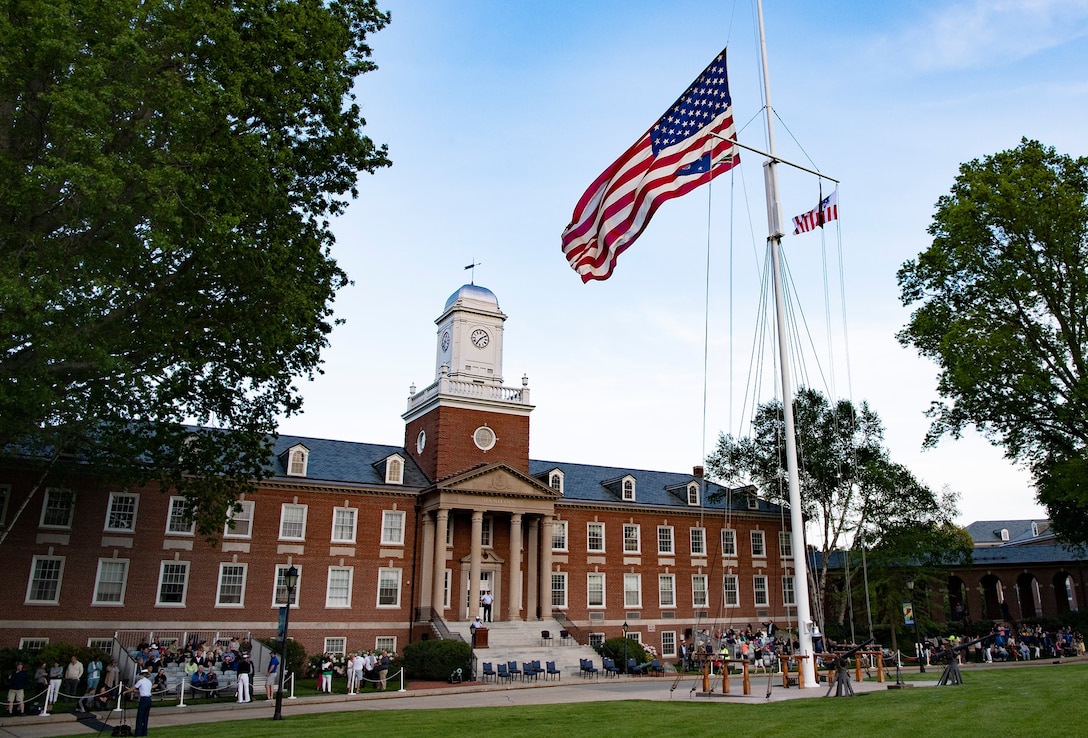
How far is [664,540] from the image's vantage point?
50406 millimetres

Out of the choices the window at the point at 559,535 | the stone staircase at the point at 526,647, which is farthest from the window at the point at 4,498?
the window at the point at 559,535

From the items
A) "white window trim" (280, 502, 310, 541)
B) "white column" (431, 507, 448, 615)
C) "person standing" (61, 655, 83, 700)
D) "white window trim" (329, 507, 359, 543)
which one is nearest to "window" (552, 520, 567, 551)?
"white column" (431, 507, 448, 615)

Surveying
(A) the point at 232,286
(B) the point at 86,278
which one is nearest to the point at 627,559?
(A) the point at 232,286

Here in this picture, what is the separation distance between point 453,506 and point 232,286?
22.1 meters

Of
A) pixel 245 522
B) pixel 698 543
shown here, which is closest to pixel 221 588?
pixel 245 522

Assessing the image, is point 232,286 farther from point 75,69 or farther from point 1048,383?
point 1048,383

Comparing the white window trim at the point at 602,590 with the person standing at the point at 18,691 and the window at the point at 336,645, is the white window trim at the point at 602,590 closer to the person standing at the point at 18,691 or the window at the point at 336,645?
the window at the point at 336,645

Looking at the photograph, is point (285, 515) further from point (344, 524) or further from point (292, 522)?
point (344, 524)

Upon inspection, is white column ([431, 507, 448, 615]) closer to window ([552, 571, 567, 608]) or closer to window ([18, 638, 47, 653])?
window ([552, 571, 567, 608])

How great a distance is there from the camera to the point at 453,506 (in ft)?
136

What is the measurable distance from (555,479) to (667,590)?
32.5ft

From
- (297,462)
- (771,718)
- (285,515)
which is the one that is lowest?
(771,718)

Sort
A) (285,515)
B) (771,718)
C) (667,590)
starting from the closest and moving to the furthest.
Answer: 1. (771,718)
2. (285,515)
3. (667,590)

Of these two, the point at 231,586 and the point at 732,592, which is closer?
the point at 231,586
